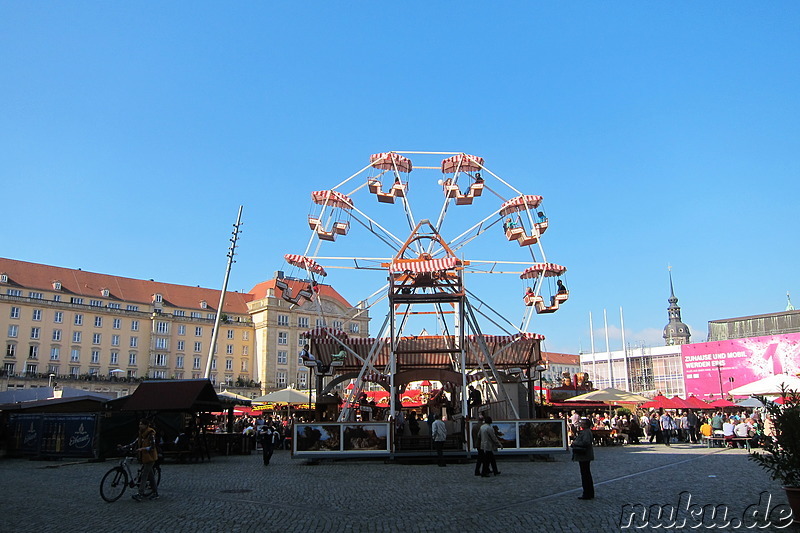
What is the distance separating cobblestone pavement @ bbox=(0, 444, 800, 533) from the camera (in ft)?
33.8

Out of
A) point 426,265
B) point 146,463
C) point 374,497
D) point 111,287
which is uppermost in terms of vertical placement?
point 111,287

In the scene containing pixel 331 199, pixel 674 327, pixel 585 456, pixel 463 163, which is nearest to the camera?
pixel 585 456

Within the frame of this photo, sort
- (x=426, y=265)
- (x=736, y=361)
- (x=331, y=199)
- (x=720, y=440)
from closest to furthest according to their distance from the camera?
(x=426, y=265), (x=331, y=199), (x=720, y=440), (x=736, y=361)

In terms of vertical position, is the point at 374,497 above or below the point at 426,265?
below

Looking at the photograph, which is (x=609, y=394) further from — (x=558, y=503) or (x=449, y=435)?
(x=558, y=503)

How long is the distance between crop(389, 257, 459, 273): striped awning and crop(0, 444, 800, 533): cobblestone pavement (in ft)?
24.4

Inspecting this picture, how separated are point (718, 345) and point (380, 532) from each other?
2854 inches

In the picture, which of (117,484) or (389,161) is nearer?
(117,484)

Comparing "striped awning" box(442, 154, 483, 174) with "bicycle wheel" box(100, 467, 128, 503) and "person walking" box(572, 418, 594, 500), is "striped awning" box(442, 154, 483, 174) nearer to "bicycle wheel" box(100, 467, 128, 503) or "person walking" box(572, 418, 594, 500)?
"person walking" box(572, 418, 594, 500)

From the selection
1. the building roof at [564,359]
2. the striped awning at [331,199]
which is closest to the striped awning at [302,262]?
the striped awning at [331,199]

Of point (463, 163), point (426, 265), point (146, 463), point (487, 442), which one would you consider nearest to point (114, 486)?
point (146, 463)

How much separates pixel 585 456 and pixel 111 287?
8938cm

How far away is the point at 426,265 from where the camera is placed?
83.2ft

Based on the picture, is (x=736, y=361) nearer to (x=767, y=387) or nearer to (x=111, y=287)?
(x=767, y=387)
